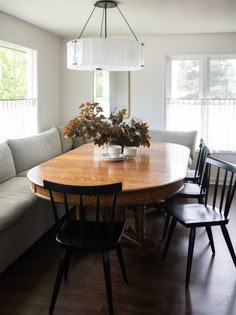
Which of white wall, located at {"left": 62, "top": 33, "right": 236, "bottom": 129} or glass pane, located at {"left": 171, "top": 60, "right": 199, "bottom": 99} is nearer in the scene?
white wall, located at {"left": 62, "top": 33, "right": 236, "bottom": 129}

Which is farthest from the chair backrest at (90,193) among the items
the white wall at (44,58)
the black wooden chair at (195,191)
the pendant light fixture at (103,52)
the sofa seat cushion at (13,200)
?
the white wall at (44,58)

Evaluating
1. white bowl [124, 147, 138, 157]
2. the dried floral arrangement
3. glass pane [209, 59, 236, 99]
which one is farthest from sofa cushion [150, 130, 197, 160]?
the dried floral arrangement

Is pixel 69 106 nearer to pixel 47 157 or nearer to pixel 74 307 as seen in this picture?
pixel 47 157

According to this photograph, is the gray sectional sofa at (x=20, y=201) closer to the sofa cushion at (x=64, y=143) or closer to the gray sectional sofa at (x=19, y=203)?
the gray sectional sofa at (x=19, y=203)

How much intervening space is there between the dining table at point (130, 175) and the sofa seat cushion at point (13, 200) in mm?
296

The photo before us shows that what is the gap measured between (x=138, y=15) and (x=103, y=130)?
5.58 feet

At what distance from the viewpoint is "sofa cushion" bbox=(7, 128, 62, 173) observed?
4039mm

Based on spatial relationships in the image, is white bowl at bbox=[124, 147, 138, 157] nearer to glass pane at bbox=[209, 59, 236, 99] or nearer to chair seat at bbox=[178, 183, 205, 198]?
chair seat at bbox=[178, 183, 205, 198]

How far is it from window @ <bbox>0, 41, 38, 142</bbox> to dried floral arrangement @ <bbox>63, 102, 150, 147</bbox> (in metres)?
1.45

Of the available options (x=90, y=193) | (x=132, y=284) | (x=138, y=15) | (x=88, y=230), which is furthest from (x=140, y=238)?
(x=138, y=15)

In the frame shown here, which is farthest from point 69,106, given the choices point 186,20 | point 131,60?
point 131,60

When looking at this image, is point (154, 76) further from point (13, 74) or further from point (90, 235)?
point (90, 235)

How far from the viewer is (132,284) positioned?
2.73 metres

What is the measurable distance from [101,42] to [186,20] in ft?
5.98
